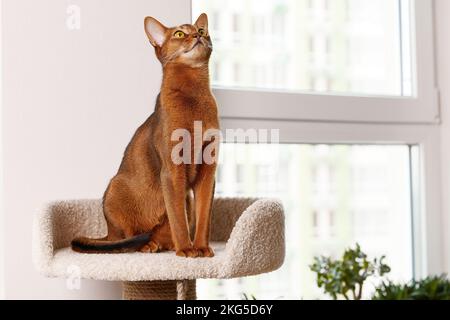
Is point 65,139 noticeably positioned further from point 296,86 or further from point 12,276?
point 296,86

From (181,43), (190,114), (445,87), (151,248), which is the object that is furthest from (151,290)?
(445,87)

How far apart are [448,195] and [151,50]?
945mm

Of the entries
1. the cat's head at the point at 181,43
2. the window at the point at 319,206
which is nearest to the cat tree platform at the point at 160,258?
the cat's head at the point at 181,43

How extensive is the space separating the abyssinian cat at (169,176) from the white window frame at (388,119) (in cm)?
39

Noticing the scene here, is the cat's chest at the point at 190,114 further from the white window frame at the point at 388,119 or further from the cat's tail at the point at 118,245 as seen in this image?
the white window frame at the point at 388,119

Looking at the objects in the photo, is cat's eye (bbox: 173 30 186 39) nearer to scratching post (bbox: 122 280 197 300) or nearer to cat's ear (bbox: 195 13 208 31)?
cat's ear (bbox: 195 13 208 31)

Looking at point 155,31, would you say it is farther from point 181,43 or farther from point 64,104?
point 64,104

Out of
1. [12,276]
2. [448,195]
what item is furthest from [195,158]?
[448,195]

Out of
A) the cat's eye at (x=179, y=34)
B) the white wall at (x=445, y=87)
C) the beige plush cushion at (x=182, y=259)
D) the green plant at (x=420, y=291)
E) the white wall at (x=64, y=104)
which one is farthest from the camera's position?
the white wall at (x=445, y=87)

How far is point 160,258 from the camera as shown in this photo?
39.2 inches

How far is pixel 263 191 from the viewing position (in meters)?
1.58

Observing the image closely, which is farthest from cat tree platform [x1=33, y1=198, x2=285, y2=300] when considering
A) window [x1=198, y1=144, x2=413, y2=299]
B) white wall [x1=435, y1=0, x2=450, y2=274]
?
white wall [x1=435, y1=0, x2=450, y2=274]

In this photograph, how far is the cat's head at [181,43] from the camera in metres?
1.08

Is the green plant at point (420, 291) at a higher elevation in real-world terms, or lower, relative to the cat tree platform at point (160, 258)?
lower
